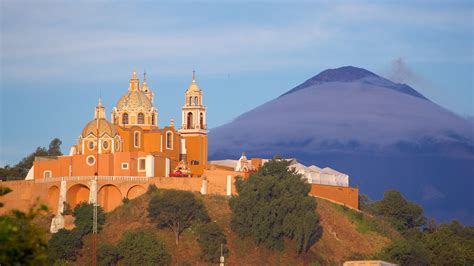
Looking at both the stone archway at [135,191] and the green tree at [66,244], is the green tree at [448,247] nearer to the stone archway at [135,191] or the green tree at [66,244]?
the stone archway at [135,191]

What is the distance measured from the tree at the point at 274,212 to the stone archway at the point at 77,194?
9.21m

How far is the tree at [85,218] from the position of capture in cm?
7750

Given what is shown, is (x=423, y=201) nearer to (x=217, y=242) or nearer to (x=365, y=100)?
(x=365, y=100)

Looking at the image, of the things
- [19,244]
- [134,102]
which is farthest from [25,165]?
[19,244]

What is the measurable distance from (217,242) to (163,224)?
166 inches

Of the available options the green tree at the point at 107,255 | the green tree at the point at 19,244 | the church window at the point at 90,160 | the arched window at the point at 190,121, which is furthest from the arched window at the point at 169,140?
the green tree at the point at 19,244

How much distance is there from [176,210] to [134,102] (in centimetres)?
1114

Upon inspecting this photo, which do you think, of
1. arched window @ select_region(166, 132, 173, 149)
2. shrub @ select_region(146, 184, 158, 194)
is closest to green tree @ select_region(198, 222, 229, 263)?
shrub @ select_region(146, 184, 158, 194)

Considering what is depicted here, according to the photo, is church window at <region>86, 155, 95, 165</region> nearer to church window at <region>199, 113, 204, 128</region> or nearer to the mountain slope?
church window at <region>199, 113, 204, 128</region>

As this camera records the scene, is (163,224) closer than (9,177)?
Yes

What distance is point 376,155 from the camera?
187 meters

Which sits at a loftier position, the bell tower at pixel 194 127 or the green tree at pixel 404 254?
the bell tower at pixel 194 127

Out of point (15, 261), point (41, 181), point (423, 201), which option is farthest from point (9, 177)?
point (423, 201)

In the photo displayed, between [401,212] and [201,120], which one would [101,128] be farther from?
[401,212]
